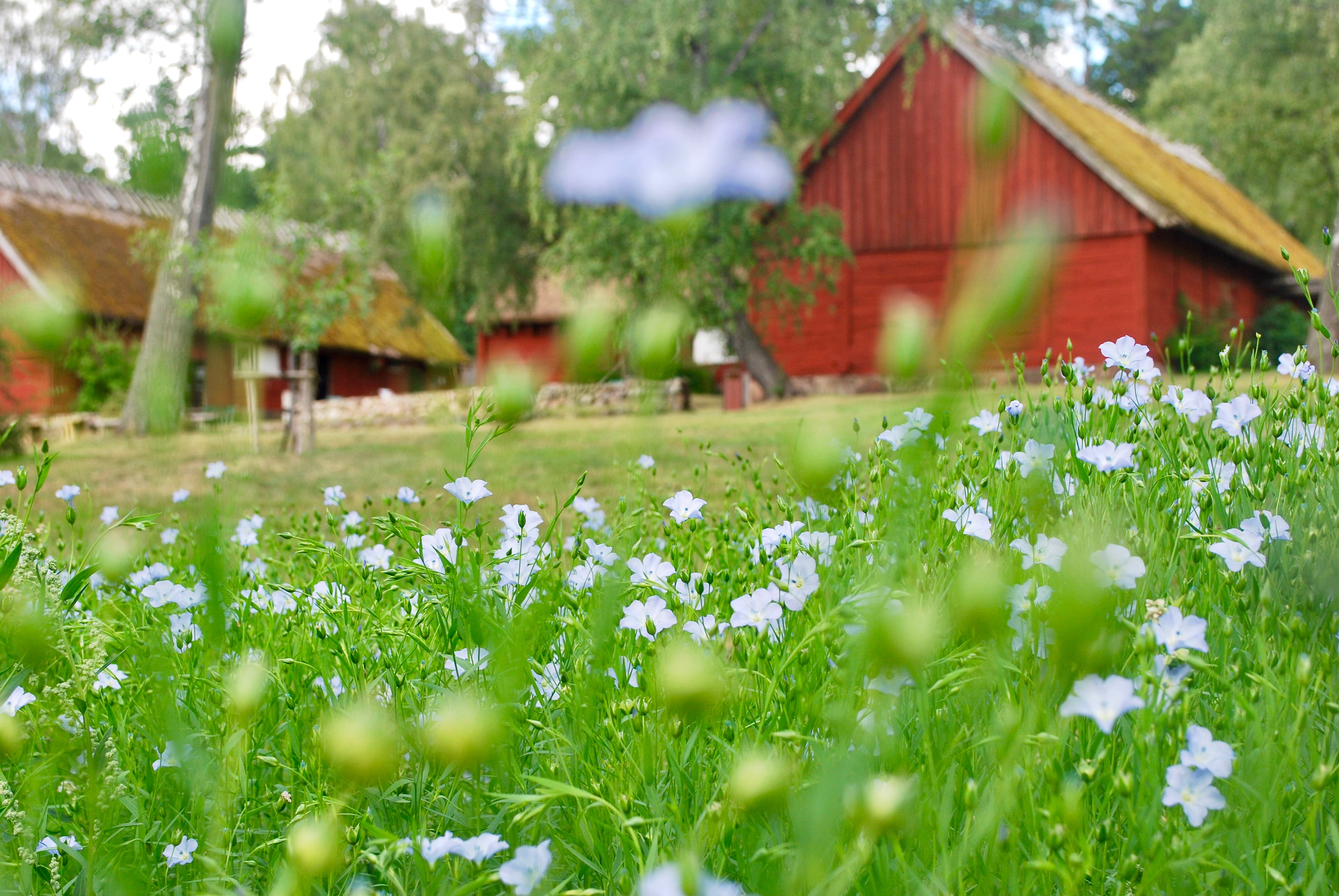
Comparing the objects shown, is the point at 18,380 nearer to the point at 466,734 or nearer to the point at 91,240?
the point at 91,240

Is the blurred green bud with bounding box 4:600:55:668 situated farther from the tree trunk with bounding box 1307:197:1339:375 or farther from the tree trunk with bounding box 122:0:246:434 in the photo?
the tree trunk with bounding box 1307:197:1339:375

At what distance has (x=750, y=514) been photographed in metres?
1.90

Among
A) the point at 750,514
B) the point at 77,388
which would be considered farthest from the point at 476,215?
the point at 750,514

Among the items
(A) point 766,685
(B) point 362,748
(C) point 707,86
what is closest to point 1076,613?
(B) point 362,748

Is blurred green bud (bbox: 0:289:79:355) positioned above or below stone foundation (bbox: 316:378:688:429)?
above

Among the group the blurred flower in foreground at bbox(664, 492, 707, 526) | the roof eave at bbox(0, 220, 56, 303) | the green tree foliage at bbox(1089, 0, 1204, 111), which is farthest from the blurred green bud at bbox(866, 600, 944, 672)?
the green tree foliage at bbox(1089, 0, 1204, 111)

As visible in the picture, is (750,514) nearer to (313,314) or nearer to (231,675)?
(231,675)

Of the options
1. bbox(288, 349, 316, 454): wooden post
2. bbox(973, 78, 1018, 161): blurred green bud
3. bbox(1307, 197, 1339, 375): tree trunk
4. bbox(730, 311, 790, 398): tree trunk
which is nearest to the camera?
bbox(973, 78, 1018, 161): blurred green bud

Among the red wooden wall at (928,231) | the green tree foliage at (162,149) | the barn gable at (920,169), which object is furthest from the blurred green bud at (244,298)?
the barn gable at (920,169)

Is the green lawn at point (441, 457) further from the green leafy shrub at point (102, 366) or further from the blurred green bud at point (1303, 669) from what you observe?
the blurred green bud at point (1303, 669)

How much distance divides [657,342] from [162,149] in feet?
0.97

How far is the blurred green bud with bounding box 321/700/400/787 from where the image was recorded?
61 cm

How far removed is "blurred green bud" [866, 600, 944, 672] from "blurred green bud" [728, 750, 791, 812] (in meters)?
0.11

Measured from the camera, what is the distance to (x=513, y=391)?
61 cm
